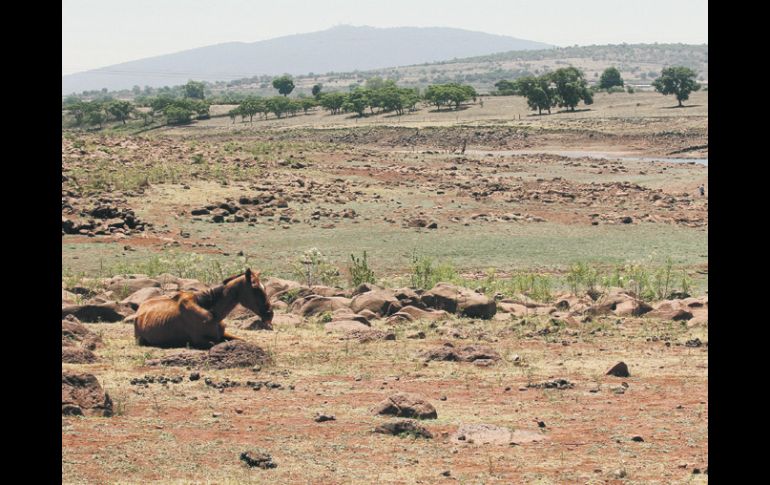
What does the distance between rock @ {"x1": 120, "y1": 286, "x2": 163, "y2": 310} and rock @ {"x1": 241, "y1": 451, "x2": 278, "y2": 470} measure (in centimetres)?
976

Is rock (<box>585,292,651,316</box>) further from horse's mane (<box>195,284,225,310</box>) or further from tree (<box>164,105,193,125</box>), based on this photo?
tree (<box>164,105,193,125</box>)

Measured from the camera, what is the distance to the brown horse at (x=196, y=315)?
14695mm

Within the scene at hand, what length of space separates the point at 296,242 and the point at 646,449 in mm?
24635

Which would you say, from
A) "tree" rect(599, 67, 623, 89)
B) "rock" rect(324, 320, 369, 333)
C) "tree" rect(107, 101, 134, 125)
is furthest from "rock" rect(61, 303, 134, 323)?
"tree" rect(599, 67, 623, 89)

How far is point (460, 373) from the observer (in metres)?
14.0

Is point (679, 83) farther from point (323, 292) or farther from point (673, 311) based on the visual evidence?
point (323, 292)

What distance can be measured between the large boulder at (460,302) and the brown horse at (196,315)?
5.12 meters

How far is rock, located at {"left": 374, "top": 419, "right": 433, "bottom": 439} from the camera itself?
10.2 m

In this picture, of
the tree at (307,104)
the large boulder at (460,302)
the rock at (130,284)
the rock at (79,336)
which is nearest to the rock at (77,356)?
the rock at (79,336)

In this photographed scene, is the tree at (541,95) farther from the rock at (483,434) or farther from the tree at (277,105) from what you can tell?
the rock at (483,434)

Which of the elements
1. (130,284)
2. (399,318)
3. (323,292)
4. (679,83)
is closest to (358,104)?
(679,83)
